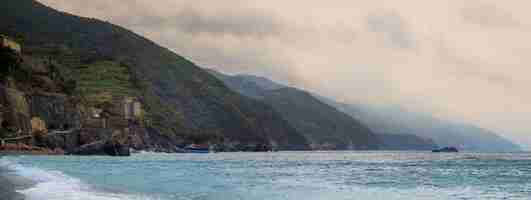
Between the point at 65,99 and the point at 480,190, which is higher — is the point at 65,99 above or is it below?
above

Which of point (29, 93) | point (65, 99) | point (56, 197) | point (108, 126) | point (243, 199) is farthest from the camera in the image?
point (108, 126)

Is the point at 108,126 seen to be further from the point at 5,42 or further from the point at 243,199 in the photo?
the point at 243,199

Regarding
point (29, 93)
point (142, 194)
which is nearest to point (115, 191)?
point (142, 194)

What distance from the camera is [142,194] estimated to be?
39.9 meters

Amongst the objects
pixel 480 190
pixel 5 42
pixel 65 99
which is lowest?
pixel 480 190

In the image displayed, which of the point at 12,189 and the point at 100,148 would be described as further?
the point at 100,148

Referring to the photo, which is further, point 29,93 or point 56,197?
point 29,93

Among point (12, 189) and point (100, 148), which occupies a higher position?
point (100, 148)

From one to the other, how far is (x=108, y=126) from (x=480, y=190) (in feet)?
493

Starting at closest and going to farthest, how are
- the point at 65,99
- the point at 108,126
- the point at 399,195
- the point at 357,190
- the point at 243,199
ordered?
the point at 243,199, the point at 399,195, the point at 357,190, the point at 65,99, the point at 108,126

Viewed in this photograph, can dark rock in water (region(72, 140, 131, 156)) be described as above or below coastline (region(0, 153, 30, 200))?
above

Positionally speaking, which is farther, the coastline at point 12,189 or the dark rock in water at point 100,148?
the dark rock in water at point 100,148

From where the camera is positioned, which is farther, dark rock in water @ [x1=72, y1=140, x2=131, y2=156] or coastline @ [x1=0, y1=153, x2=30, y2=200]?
dark rock in water @ [x1=72, y1=140, x2=131, y2=156]

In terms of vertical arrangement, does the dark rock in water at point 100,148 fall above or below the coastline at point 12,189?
above
